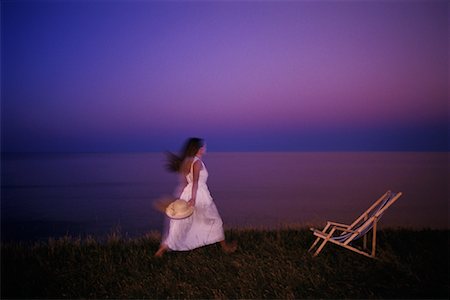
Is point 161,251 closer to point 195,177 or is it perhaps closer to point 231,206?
point 195,177

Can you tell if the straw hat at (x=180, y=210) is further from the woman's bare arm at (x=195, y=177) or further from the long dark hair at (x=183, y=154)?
the long dark hair at (x=183, y=154)

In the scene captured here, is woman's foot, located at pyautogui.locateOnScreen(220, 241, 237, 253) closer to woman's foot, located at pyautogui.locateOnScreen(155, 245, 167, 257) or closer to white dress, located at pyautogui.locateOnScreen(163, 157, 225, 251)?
white dress, located at pyautogui.locateOnScreen(163, 157, 225, 251)

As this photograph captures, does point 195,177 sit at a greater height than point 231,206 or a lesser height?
greater

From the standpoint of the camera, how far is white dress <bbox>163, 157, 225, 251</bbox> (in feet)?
21.6

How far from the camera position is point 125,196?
27.9 m

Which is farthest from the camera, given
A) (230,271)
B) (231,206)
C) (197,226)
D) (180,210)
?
(231,206)

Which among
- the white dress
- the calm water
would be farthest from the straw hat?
the calm water

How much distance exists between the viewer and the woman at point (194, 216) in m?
6.57

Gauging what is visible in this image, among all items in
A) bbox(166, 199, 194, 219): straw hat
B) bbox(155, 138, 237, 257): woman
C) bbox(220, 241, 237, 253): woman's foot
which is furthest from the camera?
bbox(220, 241, 237, 253): woman's foot

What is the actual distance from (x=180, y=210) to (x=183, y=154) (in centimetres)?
79

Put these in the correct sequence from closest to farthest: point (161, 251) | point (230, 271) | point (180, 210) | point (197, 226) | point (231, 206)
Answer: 1. point (230, 271)
2. point (180, 210)
3. point (161, 251)
4. point (197, 226)
5. point (231, 206)

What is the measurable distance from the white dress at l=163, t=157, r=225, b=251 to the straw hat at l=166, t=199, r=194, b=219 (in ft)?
0.69

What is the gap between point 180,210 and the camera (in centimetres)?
642

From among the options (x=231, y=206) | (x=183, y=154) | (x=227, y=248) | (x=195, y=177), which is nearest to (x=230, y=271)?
(x=227, y=248)
